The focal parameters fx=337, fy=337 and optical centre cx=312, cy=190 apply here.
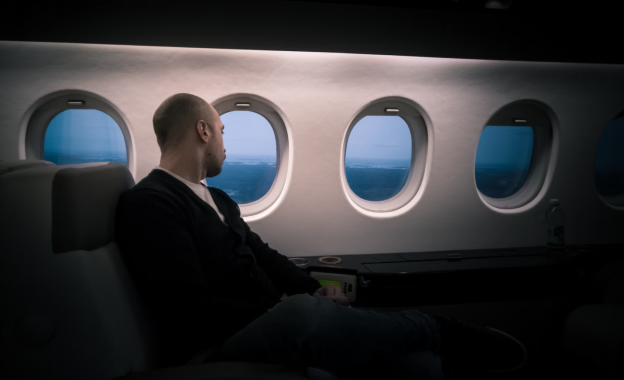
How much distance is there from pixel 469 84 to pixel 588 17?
39.4 inches

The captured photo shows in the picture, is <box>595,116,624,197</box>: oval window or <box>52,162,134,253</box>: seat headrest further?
<box>595,116,624,197</box>: oval window

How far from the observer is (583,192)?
300 cm

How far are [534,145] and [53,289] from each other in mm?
3635

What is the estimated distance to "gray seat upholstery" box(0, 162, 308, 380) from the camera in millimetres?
932

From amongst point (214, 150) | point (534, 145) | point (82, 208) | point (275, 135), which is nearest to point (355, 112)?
point (275, 135)

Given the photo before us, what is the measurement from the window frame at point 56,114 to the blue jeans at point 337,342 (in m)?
1.85

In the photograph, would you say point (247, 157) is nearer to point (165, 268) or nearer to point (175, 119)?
point (175, 119)

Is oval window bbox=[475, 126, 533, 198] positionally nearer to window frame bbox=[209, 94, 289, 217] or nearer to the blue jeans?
window frame bbox=[209, 94, 289, 217]

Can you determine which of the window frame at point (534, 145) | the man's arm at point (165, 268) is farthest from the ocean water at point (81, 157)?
the window frame at point (534, 145)

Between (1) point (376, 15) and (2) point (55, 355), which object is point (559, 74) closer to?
(1) point (376, 15)

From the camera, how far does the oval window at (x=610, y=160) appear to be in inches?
127

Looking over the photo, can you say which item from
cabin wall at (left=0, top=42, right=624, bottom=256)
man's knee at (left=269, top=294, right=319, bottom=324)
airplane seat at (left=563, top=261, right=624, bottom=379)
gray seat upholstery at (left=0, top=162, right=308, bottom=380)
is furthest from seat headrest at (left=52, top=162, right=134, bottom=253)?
airplane seat at (left=563, top=261, right=624, bottom=379)

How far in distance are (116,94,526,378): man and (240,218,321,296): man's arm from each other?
0.26 metres

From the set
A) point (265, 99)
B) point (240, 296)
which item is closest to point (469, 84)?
point (265, 99)
